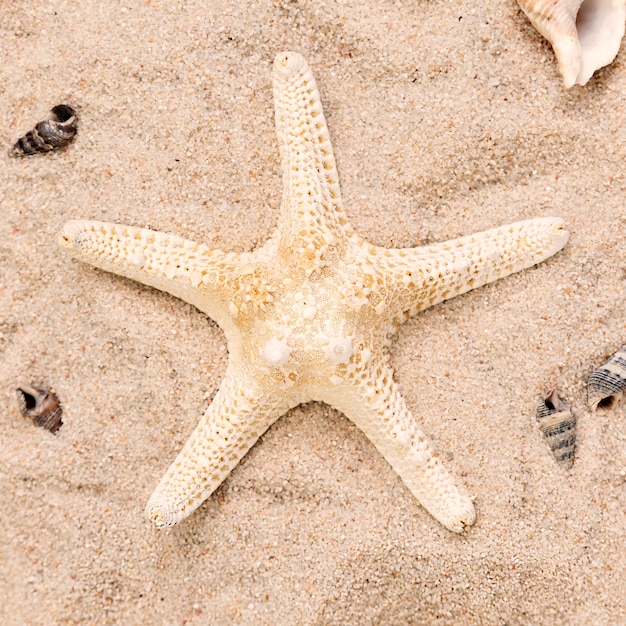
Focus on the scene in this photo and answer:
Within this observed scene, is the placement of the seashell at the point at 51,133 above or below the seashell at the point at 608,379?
below

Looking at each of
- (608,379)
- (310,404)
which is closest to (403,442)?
(310,404)

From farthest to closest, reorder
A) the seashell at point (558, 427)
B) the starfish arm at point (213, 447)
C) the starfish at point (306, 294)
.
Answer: the seashell at point (558, 427) < the starfish arm at point (213, 447) < the starfish at point (306, 294)

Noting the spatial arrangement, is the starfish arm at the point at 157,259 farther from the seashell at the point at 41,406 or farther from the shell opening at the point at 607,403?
the shell opening at the point at 607,403

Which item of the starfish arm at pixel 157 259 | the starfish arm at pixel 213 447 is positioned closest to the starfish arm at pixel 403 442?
the starfish arm at pixel 213 447

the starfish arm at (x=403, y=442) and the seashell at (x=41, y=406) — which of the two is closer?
the starfish arm at (x=403, y=442)

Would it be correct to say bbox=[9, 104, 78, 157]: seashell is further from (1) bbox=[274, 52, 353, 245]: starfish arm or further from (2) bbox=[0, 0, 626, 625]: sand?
(1) bbox=[274, 52, 353, 245]: starfish arm

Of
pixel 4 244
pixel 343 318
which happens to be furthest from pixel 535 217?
pixel 4 244

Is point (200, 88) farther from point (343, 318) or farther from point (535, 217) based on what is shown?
point (535, 217)

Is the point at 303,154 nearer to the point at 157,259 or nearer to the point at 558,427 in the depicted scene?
the point at 157,259
